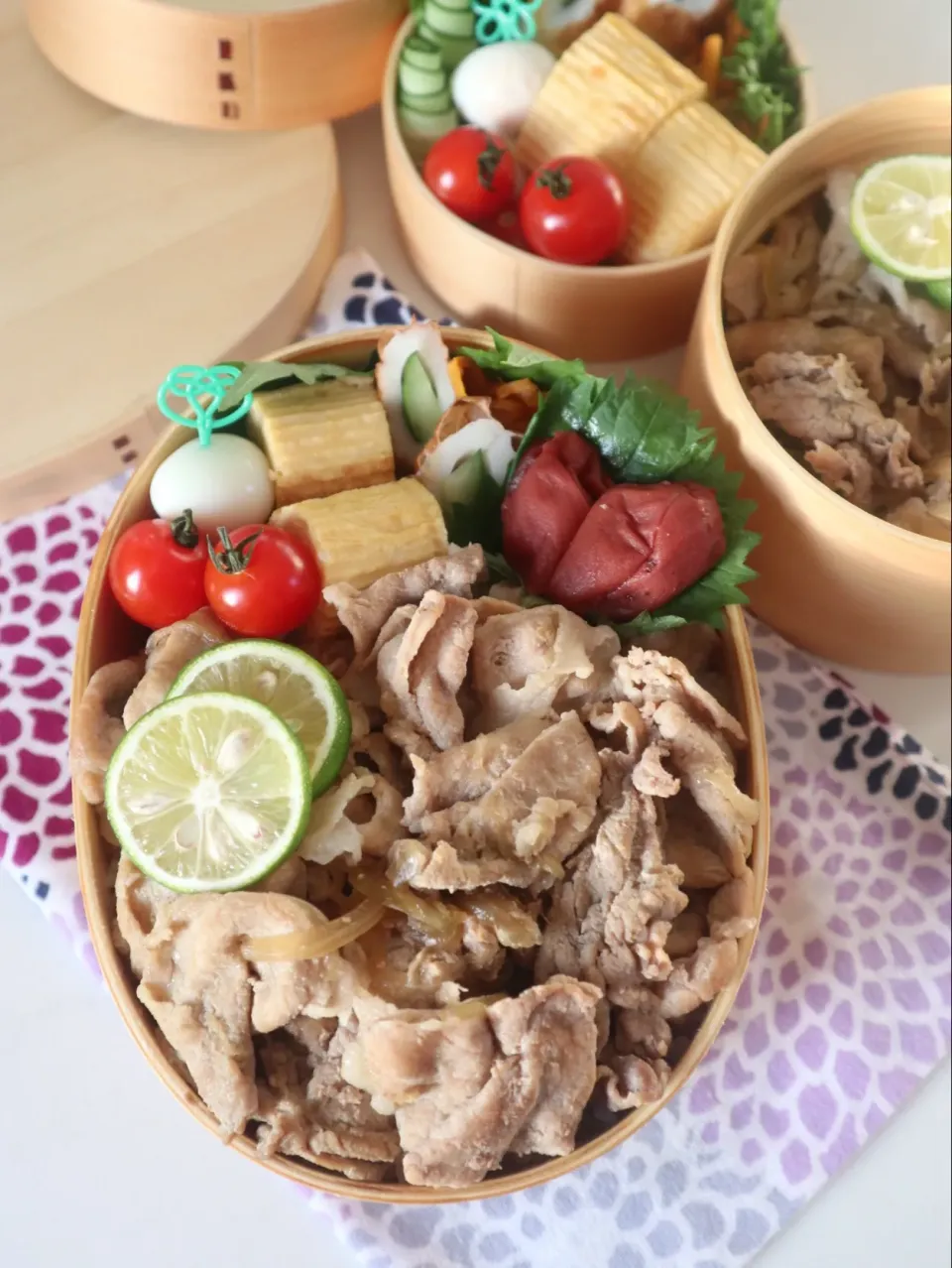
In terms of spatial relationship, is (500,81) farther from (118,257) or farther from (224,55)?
(118,257)

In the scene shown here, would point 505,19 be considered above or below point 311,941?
above

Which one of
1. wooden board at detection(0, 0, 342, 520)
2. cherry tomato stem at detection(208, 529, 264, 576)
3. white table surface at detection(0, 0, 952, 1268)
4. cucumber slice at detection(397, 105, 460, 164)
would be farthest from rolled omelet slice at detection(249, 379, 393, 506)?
white table surface at detection(0, 0, 952, 1268)

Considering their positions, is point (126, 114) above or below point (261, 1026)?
above

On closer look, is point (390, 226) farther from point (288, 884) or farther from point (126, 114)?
point (288, 884)

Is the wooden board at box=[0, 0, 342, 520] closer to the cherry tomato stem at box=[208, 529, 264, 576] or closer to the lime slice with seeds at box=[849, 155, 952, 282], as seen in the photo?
the cherry tomato stem at box=[208, 529, 264, 576]

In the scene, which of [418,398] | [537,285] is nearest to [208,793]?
[418,398]

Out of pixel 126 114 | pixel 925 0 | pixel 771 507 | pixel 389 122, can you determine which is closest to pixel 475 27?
pixel 389 122

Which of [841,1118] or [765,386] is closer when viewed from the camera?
[841,1118]

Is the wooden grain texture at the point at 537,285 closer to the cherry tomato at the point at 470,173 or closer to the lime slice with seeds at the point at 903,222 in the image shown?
the cherry tomato at the point at 470,173

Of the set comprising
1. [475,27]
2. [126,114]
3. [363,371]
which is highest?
[475,27]
